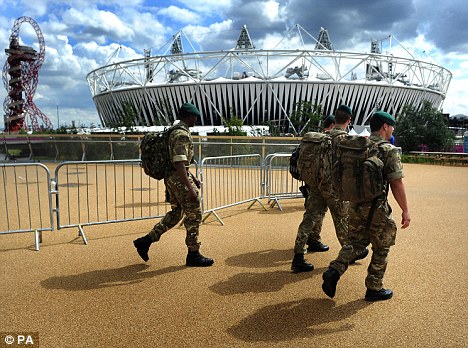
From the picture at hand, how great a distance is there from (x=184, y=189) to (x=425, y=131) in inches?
1198

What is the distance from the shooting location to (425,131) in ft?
98.6

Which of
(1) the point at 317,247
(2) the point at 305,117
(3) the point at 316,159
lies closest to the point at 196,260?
(1) the point at 317,247

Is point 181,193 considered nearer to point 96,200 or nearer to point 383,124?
point 383,124

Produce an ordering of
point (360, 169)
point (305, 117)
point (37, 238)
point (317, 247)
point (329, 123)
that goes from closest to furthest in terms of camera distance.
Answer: point (360, 169) < point (329, 123) < point (317, 247) < point (37, 238) < point (305, 117)

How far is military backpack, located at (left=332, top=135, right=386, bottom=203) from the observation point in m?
3.28

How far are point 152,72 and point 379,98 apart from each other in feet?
106

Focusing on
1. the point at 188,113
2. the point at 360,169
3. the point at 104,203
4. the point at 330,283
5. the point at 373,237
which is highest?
the point at 188,113

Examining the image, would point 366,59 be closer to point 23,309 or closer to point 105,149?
point 105,149

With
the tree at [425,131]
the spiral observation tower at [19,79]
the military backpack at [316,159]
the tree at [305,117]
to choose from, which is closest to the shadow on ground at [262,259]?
the military backpack at [316,159]

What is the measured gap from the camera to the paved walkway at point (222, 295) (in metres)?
2.98

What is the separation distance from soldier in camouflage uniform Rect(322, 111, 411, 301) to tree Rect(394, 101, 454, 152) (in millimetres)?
28806

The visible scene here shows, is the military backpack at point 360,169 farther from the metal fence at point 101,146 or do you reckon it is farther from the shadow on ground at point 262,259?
the metal fence at point 101,146

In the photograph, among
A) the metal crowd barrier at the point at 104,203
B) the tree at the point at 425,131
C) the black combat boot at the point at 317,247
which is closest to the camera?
the black combat boot at the point at 317,247

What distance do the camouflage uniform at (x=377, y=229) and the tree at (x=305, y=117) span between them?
40.7 metres
